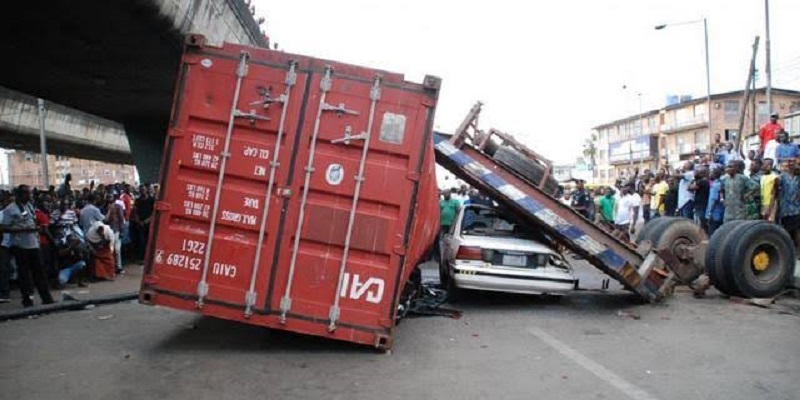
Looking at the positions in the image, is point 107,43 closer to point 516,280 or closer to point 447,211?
point 447,211

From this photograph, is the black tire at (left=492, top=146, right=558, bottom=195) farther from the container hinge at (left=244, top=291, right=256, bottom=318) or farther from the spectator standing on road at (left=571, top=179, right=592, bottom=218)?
the spectator standing on road at (left=571, top=179, right=592, bottom=218)

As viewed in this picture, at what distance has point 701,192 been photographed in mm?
14234

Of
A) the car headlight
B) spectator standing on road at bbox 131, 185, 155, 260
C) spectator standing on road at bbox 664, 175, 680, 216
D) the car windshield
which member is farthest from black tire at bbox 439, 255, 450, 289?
spectator standing on road at bbox 664, 175, 680, 216

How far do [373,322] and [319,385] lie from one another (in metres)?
1.01

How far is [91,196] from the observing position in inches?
511

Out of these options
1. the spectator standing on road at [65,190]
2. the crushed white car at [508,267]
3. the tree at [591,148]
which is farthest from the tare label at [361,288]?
the tree at [591,148]

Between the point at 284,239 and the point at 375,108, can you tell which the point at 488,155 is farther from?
the point at 284,239

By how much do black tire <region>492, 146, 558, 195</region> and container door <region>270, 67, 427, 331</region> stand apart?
380cm

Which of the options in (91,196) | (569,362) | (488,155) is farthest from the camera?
(91,196)

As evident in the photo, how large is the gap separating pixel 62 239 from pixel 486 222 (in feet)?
24.1

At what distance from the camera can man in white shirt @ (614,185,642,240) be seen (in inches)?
705

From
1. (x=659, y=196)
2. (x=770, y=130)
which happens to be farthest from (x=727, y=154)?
(x=659, y=196)

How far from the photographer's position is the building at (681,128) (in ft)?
225

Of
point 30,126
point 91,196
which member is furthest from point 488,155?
point 30,126
